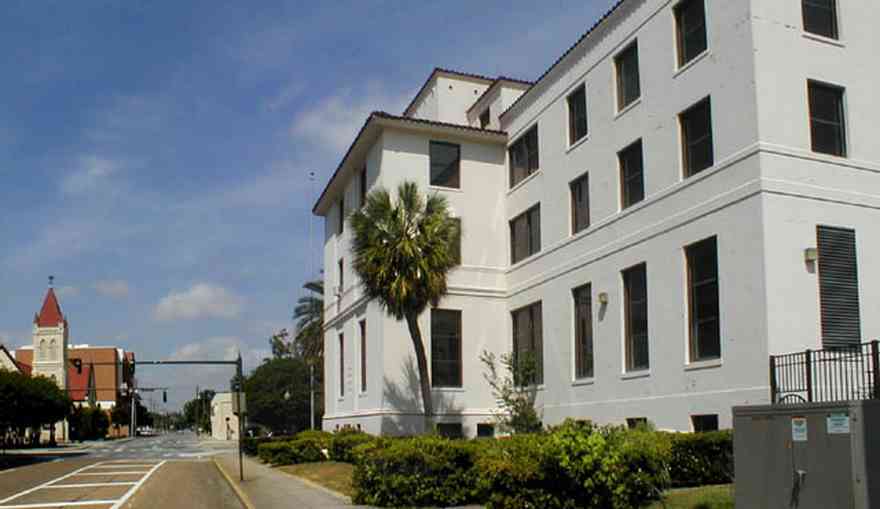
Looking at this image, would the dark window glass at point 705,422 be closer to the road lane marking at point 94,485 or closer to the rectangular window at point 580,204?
the rectangular window at point 580,204

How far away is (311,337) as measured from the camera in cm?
6725

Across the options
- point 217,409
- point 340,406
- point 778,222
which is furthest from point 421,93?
point 217,409

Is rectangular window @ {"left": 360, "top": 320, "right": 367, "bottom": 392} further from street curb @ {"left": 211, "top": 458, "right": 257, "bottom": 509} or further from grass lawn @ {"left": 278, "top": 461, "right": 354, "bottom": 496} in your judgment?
street curb @ {"left": 211, "top": 458, "right": 257, "bottom": 509}

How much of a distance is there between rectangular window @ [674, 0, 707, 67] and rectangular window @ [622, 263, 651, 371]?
218 inches

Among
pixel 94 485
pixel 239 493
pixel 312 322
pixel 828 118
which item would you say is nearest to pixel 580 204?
pixel 828 118

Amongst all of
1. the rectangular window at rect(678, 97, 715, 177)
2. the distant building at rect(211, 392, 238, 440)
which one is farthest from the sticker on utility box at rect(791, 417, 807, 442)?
the distant building at rect(211, 392, 238, 440)

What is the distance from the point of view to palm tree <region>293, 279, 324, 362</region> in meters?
66.5

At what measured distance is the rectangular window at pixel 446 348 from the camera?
3238cm

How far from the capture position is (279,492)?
22.8 m

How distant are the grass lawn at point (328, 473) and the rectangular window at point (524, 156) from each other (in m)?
11.9

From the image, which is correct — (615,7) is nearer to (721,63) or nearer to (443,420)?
(721,63)

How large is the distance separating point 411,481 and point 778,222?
9.49 metres

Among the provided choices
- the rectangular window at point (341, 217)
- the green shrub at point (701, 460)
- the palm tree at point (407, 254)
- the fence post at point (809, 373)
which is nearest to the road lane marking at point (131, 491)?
the palm tree at point (407, 254)

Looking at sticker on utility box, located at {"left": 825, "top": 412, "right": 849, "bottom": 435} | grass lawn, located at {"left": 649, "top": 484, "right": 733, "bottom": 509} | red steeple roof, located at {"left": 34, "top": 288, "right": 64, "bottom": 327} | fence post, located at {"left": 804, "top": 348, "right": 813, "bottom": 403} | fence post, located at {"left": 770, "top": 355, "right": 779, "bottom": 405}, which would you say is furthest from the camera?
red steeple roof, located at {"left": 34, "top": 288, "right": 64, "bottom": 327}
